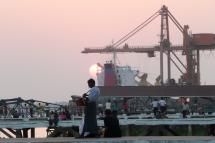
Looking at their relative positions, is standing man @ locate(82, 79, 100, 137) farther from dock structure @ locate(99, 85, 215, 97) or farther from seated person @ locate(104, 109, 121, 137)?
dock structure @ locate(99, 85, 215, 97)

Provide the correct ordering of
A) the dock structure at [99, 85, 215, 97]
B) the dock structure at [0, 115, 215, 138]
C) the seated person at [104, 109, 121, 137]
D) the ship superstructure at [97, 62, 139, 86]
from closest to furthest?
the seated person at [104, 109, 121, 137]
the dock structure at [0, 115, 215, 138]
the dock structure at [99, 85, 215, 97]
the ship superstructure at [97, 62, 139, 86]

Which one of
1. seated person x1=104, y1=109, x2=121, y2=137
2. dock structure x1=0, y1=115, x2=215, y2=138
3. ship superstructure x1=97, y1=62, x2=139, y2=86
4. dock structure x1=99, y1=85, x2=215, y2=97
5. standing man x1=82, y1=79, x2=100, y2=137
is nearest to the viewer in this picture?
standing man x1=82, y1=79, x2=100, y2=137

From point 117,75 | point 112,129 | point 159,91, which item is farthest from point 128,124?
point 117,75

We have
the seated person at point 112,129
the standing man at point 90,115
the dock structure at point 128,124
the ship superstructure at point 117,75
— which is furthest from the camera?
the ship superstructure at point 117,75

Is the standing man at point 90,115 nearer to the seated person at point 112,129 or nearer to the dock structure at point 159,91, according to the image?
the seated person at point 112,129

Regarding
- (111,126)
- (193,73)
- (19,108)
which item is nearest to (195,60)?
(193,73)

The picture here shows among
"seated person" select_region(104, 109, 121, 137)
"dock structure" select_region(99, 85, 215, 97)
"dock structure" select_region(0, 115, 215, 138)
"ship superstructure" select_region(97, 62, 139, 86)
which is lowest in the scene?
"dock structure" select_region(0, 115, 215, 138)

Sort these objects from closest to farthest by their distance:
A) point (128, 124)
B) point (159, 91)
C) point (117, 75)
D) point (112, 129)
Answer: point (112, 129) < point (128, 124) < point (159, 91) < point (117, 75)

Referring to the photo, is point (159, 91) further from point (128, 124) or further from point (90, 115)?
point (90, 115)

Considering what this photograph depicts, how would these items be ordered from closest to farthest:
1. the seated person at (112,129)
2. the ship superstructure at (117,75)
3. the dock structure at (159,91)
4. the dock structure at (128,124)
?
the seated person at (112,129) → the dock structure at (128,124) → the dock structure at (159,91) → the ship superstructure at (117,75)

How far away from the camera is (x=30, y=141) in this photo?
12516mm

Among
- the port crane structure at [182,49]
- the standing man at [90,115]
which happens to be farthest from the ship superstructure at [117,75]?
the standing man at [90,115]

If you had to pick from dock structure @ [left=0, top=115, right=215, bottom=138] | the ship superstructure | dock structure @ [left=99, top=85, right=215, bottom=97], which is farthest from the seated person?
the ship superstructure

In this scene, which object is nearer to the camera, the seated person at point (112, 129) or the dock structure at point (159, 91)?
the seated person at point (112, 129)
